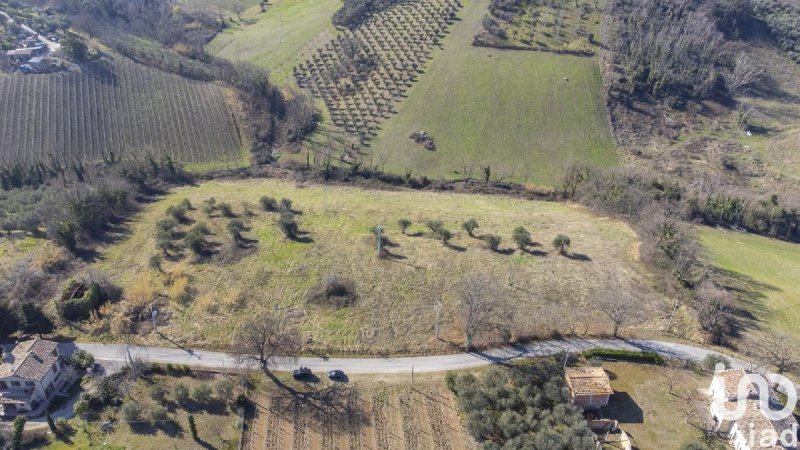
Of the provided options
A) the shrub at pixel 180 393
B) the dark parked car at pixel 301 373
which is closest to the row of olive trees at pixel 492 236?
the dark parked car at pixel 301 373

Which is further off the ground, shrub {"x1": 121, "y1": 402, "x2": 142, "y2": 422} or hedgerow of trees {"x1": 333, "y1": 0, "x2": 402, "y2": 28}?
hedgerow of trees {"x1": 333, "y1": 0, "x2": 402, "y2": 28}

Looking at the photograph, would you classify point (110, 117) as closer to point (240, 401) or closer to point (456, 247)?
point (456, 247)

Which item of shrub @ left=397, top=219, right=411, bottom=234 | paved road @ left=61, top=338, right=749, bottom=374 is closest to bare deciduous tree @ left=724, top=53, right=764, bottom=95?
paved road @ left=61, top=338, right=749, bottom=374

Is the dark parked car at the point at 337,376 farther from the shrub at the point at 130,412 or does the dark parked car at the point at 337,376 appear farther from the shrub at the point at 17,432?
the shrub at the point at 17,432

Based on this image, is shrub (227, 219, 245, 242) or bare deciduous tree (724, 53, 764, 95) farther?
bare deciduous tree (724, 53, 764, 95)

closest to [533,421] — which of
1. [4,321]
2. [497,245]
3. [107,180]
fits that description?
[497,245]

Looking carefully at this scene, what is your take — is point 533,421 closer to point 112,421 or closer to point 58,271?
point 112,421

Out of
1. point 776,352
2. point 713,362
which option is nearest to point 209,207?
point 713,362

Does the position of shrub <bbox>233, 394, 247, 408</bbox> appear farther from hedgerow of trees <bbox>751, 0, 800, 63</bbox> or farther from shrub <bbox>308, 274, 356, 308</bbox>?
hedgerow of trees <bbox>751, 0, 800, 63</bbox>

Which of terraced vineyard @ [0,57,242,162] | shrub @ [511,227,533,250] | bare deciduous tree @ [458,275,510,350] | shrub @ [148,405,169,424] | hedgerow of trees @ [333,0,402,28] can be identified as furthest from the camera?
hedgerow of trees @ [333,0,402,28]
